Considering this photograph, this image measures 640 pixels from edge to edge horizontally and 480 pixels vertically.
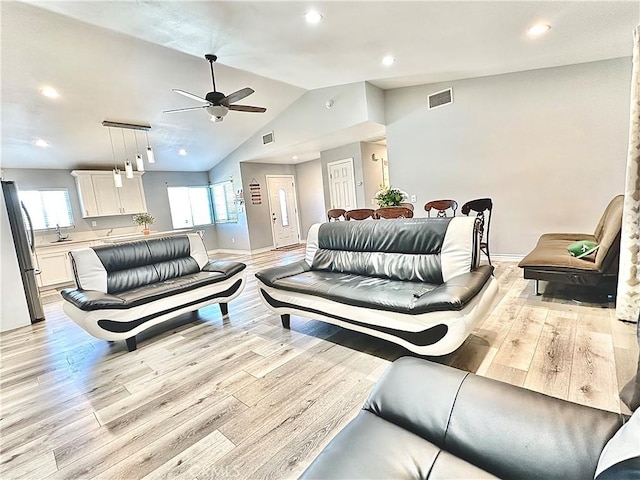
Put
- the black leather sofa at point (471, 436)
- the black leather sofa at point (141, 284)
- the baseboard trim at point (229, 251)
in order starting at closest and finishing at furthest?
the black leather sofa at point (471, 436)
the black leather sofa at point (141, 284)
the baseboard trim at point (229, 251)

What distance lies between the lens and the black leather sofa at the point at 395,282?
2002 millimetres

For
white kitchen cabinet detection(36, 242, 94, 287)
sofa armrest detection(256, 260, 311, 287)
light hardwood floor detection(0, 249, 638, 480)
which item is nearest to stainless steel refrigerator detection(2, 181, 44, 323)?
light hardwood floor detection(0, 249, 638, 480)

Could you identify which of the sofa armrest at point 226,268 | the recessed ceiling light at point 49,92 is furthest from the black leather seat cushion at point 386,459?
the recessed ceiling light at point 49,92

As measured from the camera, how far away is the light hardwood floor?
1.62 metres

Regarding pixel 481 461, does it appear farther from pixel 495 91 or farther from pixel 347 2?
pixel 495 91

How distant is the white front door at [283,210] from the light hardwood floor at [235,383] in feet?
18.7

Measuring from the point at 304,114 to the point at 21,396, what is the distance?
A: 19.0 ft

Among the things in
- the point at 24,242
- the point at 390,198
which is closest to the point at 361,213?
the point at 390,198

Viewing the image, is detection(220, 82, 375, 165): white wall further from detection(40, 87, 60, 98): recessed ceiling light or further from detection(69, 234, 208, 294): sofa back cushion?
detection(40, 87, 60, 98): recessed ceiling light

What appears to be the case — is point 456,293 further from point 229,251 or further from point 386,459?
point 229,251

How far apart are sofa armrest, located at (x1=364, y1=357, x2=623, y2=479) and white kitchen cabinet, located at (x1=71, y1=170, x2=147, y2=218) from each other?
308 inches

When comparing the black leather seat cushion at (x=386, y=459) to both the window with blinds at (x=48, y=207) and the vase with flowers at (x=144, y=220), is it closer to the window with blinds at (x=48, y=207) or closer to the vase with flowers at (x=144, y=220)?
the vase with flowers at (x=144, y=220)

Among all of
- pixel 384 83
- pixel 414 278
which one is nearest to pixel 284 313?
pixel 414 278

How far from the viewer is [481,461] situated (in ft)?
2.94
